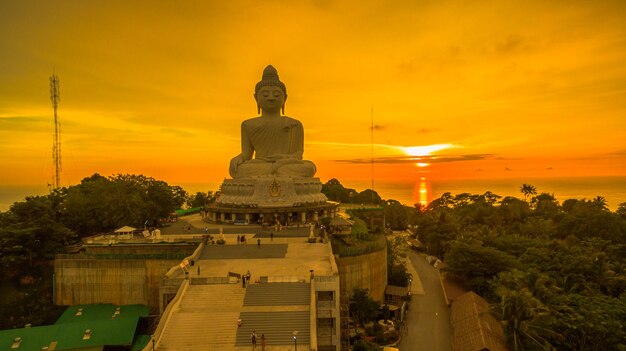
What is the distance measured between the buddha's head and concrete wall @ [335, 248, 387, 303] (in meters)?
17.1

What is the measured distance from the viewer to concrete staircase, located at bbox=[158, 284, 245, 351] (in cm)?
1526

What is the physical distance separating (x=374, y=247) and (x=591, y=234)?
71.9 feet

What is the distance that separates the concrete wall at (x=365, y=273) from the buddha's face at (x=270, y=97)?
17.0 m

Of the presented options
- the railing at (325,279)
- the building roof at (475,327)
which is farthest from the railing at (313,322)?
the building roof at (475,327)

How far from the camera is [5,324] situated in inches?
846

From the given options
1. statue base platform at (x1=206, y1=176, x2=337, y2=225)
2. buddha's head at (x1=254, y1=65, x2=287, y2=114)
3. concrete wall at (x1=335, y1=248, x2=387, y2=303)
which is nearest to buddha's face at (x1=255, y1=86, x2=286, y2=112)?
buddha's head at (x1=254, y1=65, x2=287, y2=114)

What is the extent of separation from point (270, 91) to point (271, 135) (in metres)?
3.87

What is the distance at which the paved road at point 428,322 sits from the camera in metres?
22.0

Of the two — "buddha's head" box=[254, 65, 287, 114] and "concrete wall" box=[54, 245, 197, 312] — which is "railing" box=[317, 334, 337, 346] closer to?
"concrete wall" box=[54, 245, 197, 312]

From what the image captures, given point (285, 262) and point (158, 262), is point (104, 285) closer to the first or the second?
point (158, 262)

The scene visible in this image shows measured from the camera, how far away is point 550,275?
2500cm

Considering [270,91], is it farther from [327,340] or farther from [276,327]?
[276,327]

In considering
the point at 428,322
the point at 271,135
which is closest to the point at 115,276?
the point at 428,322

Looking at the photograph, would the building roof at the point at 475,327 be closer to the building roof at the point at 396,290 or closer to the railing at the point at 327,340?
the building roof at the point at 396,290
